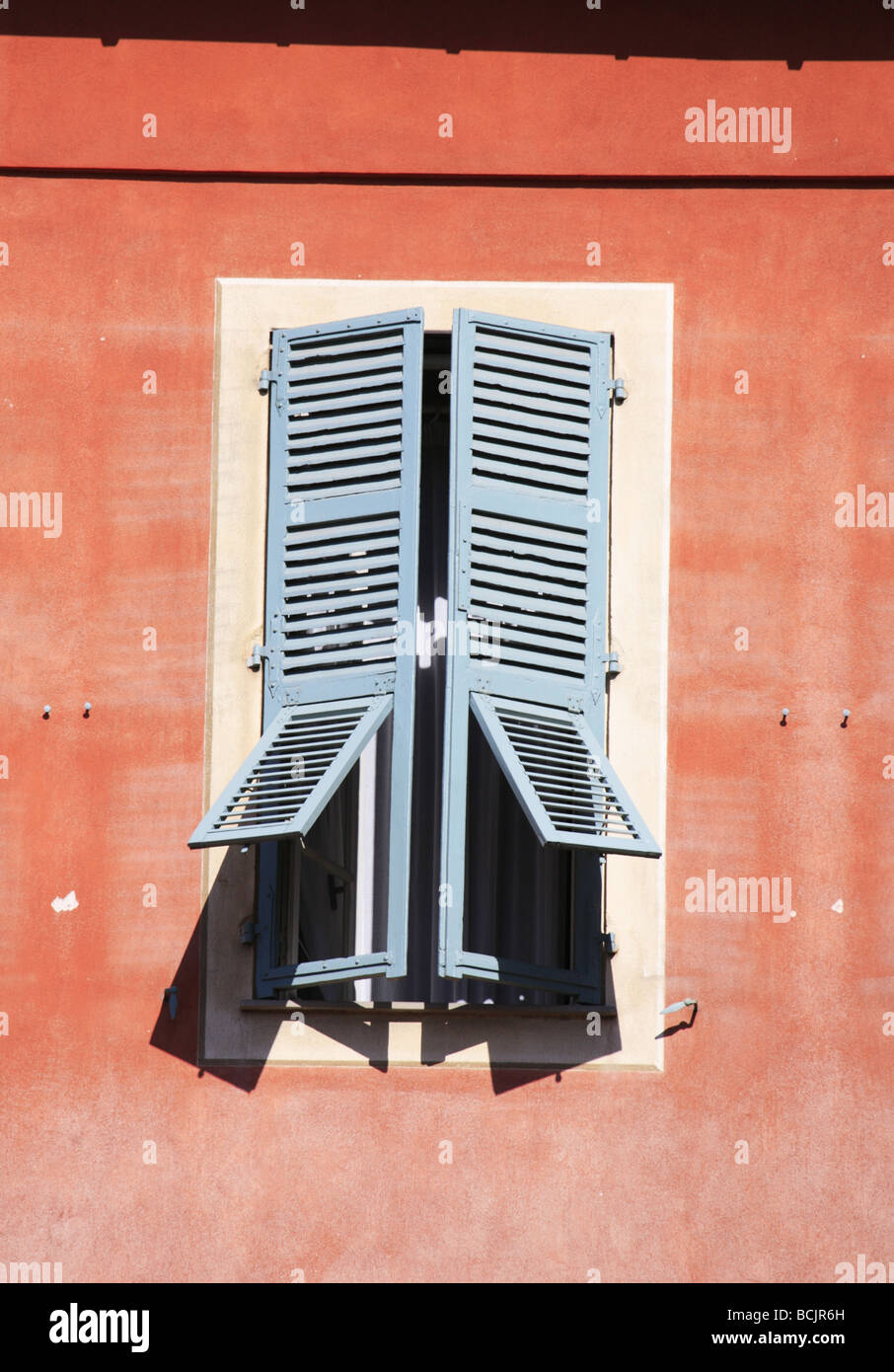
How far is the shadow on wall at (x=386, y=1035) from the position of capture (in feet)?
26.3

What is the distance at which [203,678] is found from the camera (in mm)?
8383

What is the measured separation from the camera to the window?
7.92 meters

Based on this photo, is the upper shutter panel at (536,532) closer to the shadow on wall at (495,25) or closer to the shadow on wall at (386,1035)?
the shadow on wall at (386,1035)

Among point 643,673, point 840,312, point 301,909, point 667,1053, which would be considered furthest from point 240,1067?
point 840,312

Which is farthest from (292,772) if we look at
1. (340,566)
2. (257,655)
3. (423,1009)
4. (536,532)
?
(536,532)

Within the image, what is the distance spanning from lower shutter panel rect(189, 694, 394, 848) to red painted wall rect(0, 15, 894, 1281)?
51 cm

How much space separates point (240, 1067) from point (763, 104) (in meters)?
4.03

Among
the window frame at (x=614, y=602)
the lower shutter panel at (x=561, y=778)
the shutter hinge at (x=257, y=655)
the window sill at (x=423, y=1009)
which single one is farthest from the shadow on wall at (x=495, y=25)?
the window sill at (x=423, y=1009)

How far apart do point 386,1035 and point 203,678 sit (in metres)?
1.43

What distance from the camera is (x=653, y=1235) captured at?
7.88 meters

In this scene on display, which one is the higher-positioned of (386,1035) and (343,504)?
(343,504)

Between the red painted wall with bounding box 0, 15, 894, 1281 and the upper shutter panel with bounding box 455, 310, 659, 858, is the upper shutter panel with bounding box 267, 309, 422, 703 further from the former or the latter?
the red painted wall with bounding box 0, 15, 894, 1281

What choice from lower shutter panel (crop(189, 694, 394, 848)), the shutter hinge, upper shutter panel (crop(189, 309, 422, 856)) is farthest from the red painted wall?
lower shutter panel (crop(189, 694, 394, 848))

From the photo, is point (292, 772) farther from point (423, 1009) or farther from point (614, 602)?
point (614, 602)
